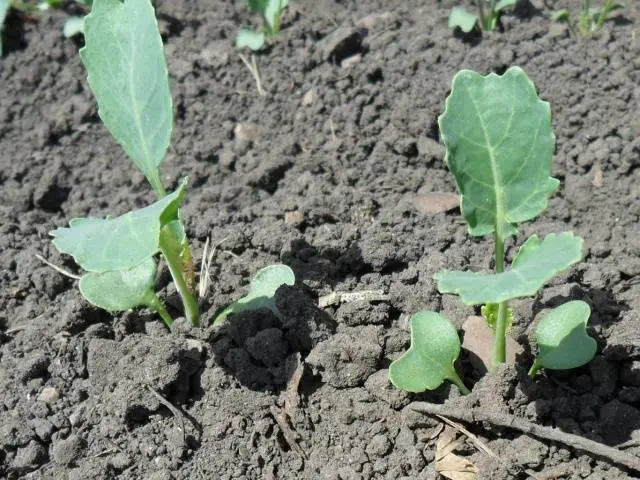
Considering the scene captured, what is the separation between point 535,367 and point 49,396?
1.03 metres

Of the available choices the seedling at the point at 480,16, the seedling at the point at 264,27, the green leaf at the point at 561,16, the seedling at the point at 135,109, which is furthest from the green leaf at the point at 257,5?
the seedling at the point at 135,109

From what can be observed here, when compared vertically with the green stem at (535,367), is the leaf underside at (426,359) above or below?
above

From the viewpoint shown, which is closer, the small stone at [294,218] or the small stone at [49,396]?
the small stone at [49,396]

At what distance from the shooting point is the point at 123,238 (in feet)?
4.68

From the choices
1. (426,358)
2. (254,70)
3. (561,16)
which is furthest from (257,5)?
(426,358)

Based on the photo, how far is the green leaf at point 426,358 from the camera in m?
1.54

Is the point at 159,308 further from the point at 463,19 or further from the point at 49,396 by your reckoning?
the point at 463,19

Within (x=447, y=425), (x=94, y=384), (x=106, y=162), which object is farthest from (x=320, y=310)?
(x=106, y=162)

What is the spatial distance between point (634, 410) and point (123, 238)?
3.22 feet

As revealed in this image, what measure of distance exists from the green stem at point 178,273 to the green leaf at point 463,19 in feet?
4.29

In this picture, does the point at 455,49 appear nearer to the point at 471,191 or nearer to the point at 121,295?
the point at 471,191

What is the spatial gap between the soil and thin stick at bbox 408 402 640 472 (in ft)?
0.09

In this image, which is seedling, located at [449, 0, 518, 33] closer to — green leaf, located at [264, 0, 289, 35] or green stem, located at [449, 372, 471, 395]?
green leaf, located at [264, 0, 289, 35]

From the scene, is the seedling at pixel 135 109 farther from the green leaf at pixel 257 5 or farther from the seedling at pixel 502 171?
the green leaf at pixel 257 5
